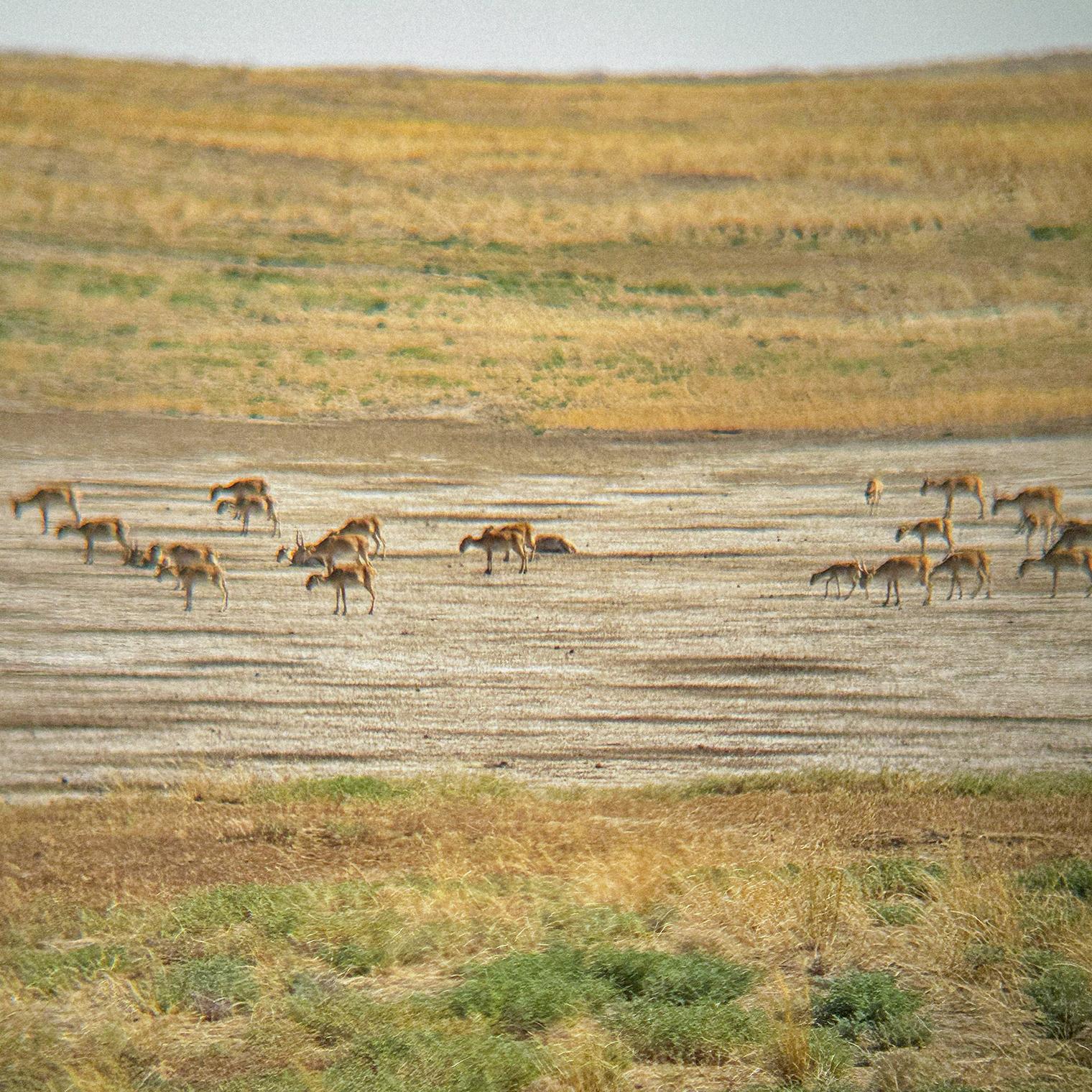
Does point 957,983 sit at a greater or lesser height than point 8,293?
lesser

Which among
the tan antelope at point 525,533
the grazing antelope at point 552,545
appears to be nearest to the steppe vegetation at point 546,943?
the tan antelope at point 525,533

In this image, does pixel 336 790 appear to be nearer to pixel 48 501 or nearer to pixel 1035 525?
pixel 48 501

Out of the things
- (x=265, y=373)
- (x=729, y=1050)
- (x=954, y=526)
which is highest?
(x=265, y=373)

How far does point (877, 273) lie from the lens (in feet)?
187

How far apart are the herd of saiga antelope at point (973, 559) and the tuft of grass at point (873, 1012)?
12.8 meters

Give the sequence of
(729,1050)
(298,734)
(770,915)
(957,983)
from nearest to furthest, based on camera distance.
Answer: (729,1050)
(957,983)
(770,915)
(298,734)

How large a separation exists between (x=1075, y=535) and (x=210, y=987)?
1730cm

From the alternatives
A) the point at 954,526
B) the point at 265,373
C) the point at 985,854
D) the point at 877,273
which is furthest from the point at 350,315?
the point at 985,854

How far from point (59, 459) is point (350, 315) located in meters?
17.5

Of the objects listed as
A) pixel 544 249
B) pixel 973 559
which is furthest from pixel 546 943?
pixel 544 249

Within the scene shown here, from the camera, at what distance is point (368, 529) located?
23719 mm

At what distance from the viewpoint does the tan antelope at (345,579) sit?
20562 mm

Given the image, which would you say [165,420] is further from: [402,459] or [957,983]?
[957,983]

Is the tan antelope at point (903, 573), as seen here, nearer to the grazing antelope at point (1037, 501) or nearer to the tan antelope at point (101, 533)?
the grazing antelope at point (1037, 501)
